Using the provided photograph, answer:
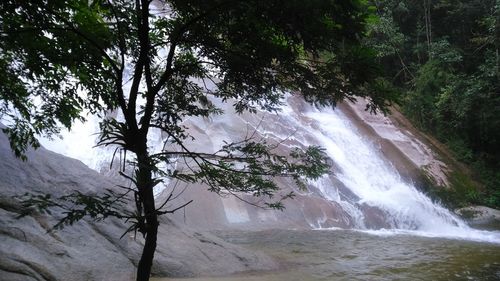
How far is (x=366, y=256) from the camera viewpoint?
8.71 meters

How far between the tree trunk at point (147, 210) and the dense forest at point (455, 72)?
563 inches

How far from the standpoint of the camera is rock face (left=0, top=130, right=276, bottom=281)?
520cm

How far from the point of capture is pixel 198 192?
11.2 m

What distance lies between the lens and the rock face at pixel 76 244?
520 cm

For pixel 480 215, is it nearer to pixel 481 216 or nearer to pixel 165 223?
pixel 481 216

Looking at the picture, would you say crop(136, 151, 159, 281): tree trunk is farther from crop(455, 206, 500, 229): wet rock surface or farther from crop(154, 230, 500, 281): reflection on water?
crop(455, 206, 500, 229): wet rock surface

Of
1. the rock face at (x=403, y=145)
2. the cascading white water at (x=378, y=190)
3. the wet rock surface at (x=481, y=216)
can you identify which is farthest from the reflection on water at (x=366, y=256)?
the rock face at (x=403, y=145)

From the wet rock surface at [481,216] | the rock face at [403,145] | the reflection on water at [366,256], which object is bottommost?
the reflection on water at [366,256]


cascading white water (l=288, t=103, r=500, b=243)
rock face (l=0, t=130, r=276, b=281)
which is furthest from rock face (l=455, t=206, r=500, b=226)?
rock face (l=0, t=130, r=276, b=281)

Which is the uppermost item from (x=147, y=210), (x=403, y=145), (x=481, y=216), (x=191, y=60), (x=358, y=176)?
(x=403, y=145)

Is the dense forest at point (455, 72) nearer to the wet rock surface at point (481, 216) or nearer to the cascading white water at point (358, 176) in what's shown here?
the wet rock surface at point (481, 216)

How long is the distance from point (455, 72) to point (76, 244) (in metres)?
18.5

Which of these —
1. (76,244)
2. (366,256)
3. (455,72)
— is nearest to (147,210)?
(76,244)

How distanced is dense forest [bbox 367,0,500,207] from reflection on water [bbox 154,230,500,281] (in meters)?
5.70
